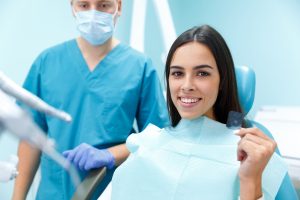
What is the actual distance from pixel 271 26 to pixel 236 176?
1648mm

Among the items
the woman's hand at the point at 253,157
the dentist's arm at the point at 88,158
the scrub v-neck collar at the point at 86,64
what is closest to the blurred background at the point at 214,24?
the scrub v-neck collar at the point at 86,64

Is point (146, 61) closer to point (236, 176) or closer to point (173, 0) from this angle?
point (236, 176)

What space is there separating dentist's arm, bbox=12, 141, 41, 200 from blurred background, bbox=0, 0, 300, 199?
149mm

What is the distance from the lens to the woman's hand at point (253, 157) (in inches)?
30.7

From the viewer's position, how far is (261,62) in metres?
2.33

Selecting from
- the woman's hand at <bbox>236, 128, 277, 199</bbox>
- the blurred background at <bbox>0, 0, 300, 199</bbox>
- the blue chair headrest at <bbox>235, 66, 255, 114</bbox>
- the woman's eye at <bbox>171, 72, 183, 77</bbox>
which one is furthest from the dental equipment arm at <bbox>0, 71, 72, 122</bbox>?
the blurred background at <bbox>0, 0, 300, 199</bbox>

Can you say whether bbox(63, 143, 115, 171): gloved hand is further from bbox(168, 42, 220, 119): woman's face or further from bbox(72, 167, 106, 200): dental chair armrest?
bbox(168, 42, 220, 119): woman's face

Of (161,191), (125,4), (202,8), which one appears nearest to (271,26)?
(202,8)

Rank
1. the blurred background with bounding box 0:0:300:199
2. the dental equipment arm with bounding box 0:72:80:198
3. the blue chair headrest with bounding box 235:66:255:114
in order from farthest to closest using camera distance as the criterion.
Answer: the blurred background with bounding box 0:0:300:199 → the blue chair headrest with bounding box 235:66:255:114 → the dental equipment arm with bounding box 0:72:80:198

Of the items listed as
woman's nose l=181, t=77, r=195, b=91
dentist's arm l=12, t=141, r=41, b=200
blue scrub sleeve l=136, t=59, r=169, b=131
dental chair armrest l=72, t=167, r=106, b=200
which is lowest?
dentist's arm l=12, t=141, r=41, b=200

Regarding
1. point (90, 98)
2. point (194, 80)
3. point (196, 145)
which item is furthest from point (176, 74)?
point (90, 98)

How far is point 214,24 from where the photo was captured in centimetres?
257

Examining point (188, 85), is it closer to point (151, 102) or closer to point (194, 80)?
point (194, 80)

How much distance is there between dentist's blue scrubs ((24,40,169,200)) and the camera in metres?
1.30
